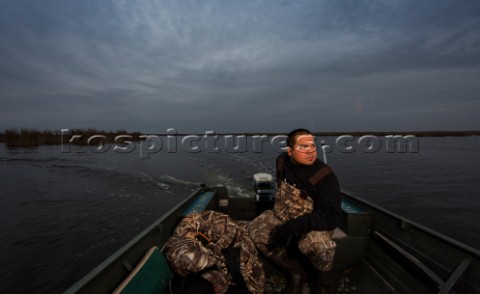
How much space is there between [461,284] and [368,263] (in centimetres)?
138

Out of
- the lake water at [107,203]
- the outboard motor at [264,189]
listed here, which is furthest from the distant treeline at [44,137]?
the outboard motor at [264,189]

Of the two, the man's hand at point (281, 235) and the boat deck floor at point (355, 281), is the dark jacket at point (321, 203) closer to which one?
the man's hand at point (281, 235)

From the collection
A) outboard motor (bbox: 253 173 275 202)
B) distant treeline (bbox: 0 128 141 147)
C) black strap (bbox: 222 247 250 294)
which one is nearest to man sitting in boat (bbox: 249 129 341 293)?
black strap (bbox: 222 247 250 294)

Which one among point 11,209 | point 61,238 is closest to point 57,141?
point 11,209

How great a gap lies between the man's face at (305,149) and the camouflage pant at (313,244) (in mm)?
791

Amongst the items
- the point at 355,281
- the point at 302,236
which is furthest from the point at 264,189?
the point at 302,236

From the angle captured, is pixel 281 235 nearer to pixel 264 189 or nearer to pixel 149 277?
pixel 149 277

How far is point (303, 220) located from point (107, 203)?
31.3 ft

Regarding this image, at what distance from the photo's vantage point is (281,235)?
8.20ft

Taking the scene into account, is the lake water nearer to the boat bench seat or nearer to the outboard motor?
the boat bench seat

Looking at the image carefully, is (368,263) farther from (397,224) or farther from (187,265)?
(187,265)

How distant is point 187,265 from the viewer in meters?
2.15

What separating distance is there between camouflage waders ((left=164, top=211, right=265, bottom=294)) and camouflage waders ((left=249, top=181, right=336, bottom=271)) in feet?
0.59

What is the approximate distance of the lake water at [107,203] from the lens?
18.4 ft
